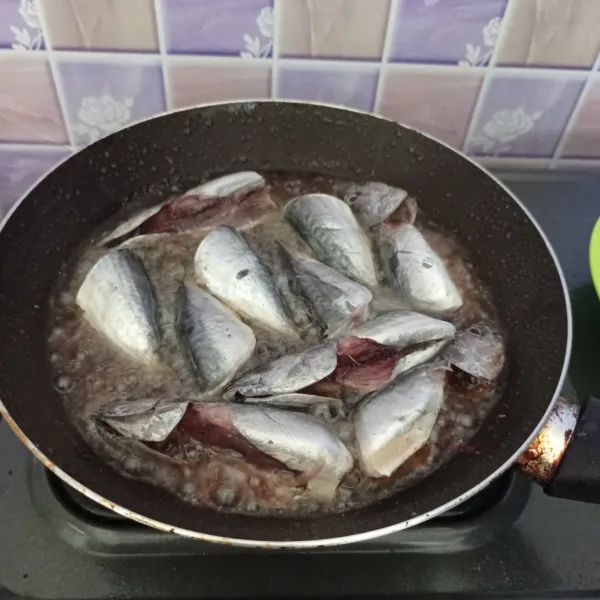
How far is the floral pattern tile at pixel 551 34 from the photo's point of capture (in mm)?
821

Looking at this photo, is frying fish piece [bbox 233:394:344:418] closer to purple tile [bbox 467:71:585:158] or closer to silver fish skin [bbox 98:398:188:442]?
silver fish skin [bbox 98:398:188:442]

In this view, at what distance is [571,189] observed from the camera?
0.99 meters

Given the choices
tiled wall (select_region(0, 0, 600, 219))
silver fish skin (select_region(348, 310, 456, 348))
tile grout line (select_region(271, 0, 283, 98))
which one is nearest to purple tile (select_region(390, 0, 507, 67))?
tiled wall (select_region(0, 0, 600, 219))

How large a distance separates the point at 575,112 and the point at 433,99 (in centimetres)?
21

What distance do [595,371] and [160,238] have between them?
54cm

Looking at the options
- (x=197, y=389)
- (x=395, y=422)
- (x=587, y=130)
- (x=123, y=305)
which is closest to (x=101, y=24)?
(x=123, y=305)

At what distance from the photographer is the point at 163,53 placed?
0.84 m

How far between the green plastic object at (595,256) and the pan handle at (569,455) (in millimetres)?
223

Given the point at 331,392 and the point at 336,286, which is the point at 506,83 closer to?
the point at 336,286

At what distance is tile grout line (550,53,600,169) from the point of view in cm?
90

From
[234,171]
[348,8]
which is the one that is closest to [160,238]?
[234,171]

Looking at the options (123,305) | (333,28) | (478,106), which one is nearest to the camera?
(123,305)

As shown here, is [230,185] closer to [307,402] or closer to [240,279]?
[240,279]

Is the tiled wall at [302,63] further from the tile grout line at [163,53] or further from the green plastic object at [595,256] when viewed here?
the green plastic object at [595,256]
